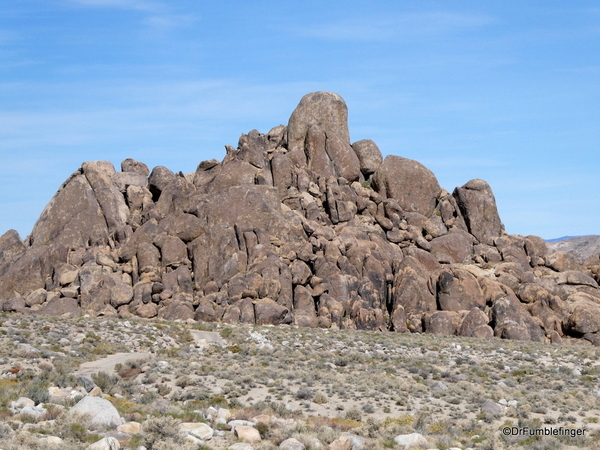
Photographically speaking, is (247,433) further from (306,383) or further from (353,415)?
(306,383)

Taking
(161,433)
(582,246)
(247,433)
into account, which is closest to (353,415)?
(247,433)

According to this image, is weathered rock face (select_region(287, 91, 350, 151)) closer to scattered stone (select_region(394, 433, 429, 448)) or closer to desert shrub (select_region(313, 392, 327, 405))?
desert shrub (select_region(313, 392, 327, 405))

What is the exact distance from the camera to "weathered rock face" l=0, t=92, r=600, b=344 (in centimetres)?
5766

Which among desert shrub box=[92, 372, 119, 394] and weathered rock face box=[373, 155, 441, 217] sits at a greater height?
weathered rock face box=[373, 155, 441, 217]

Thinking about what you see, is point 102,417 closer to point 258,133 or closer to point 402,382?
point 402,382

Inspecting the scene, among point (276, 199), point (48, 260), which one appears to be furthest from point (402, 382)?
point (48, 260)

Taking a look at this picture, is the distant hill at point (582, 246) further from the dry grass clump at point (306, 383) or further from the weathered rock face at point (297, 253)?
the dry grass clump at point (306, 383)

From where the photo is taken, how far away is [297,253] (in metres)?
61.6

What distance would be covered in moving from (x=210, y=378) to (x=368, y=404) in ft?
26.7

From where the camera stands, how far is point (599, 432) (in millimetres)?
23281

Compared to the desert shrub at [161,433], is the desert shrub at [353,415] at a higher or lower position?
lower

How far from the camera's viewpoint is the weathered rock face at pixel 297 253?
189ft

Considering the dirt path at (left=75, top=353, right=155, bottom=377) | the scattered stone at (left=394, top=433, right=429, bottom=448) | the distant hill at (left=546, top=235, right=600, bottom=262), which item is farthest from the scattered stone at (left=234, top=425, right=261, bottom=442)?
the distant hill at (left=546, top=235, right=600, bottom=262)

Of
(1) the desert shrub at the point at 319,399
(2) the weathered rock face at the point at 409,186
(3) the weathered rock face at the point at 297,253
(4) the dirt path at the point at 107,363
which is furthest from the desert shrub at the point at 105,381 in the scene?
(2) the weathered rock face at the point at 409,186
